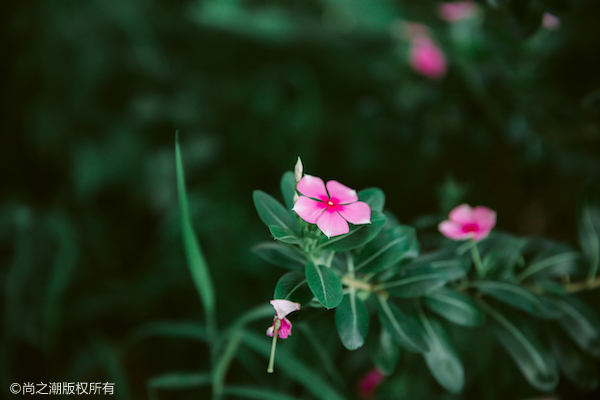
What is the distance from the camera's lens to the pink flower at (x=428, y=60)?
3.76 ft

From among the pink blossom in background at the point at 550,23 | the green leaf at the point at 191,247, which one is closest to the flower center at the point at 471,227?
the green leaf at the point at 191,247

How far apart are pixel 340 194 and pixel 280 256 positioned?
0.15 m

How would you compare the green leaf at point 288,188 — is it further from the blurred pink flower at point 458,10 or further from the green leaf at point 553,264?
the blurred pink flower at point 458,10

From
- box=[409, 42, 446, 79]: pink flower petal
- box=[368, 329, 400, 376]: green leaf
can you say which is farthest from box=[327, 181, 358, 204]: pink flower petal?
box=[409, 42, 446, 79]: pink flower petal

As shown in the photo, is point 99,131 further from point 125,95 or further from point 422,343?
point 422,343

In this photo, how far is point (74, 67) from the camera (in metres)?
1.36

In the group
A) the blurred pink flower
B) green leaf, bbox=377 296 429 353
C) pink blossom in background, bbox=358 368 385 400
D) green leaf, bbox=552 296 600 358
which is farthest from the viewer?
the blurred pink flower

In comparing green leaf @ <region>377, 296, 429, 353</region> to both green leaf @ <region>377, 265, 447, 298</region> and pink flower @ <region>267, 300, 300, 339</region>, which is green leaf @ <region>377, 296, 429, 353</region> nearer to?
green leaf @ <region>377, 265, 447, 298</region>

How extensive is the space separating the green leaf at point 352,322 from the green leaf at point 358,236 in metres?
0.09

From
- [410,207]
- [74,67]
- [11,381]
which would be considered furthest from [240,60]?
[11,381]

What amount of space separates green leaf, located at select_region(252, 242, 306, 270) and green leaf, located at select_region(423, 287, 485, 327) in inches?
8.7

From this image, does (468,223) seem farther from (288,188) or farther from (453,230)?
(288,188)

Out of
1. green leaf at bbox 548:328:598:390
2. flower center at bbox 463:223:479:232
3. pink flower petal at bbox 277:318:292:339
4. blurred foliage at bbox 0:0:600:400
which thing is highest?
blurred foliage at bbox 0:0:600:400

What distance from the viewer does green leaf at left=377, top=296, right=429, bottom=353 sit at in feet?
1.77
